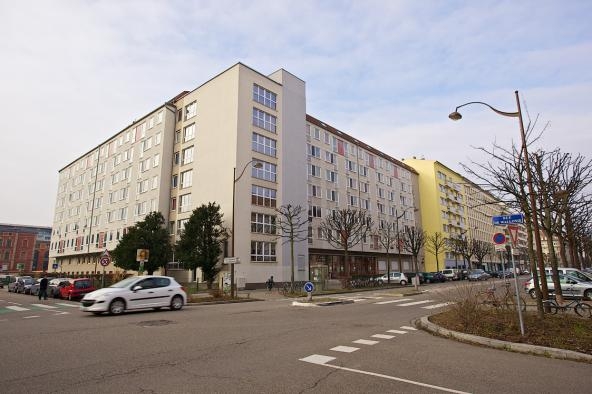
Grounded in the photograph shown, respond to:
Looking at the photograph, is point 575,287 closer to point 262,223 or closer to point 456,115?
point 456,115

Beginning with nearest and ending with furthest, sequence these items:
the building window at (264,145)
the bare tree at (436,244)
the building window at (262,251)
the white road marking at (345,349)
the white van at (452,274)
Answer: the white road marking at (345,349) < the building window at (262,251) < the building window at (264,145) < the white van at (452,274) < the bare tree at (436,244)

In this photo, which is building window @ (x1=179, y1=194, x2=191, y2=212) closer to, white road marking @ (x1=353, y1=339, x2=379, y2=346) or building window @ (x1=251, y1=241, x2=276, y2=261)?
building window @ (x1=251, y1=241, x2=276, y2=261)

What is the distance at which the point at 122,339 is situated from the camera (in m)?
8.96

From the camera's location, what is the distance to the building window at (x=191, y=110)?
44219mm

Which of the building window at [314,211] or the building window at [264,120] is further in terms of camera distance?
the building window at [314,211]

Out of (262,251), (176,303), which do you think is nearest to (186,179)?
(262,251)

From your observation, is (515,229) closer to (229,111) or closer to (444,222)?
(229,111)

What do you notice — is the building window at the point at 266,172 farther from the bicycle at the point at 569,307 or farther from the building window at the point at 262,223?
the bicycle at the point at 569,307

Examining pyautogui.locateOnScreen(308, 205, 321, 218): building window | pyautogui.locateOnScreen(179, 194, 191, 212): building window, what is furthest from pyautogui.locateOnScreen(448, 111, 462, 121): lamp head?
pyautogui.locateOnScreen(308, 205, 321, 218): building window

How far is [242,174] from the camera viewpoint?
2947cm

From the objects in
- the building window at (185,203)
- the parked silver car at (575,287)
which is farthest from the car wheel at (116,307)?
the building window at (185,203)

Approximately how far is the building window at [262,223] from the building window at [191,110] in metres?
15.1

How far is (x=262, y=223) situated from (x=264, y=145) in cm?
841

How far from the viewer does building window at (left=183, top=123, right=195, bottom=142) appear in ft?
142
